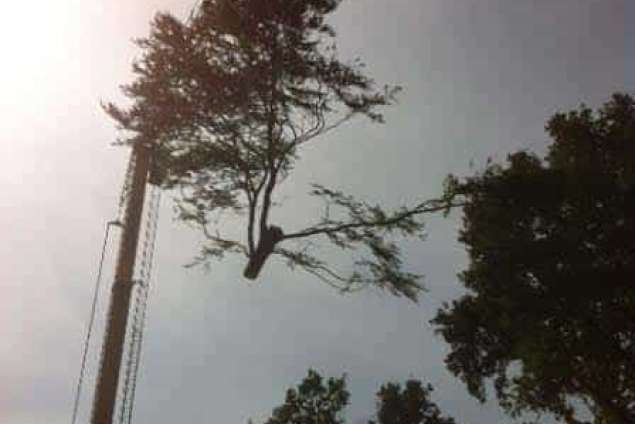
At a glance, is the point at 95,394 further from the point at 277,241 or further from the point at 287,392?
the point at 287,392

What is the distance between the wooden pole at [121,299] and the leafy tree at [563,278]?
10846mm

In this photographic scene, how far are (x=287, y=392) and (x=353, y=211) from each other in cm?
2942

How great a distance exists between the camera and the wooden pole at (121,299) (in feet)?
69.1

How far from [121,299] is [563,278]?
14.3 m

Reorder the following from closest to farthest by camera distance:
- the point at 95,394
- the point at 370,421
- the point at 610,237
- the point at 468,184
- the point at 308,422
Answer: the point at 468,184 < the point at 95,394 < the point at 610,237 < the point at 308,422 < the point at 370,421

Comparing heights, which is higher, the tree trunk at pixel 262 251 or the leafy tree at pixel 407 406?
the leafy tree at pixel 407 406

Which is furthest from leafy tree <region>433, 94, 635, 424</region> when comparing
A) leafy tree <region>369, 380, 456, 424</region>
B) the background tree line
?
leafy tree <region>369, 380, 456, 424</region>

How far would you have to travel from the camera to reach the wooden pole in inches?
829

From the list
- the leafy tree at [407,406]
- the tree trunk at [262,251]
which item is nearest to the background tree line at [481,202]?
the tree trunk at [262,251]

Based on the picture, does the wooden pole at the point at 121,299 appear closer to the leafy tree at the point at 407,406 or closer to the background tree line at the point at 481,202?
the background tree line at the point at 481,202

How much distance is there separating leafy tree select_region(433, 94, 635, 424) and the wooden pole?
10.8 metres

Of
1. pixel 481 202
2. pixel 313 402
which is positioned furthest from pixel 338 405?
pixel 481 202

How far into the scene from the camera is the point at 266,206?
54.7 ft

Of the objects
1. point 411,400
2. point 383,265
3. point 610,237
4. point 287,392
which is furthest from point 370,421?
point 383,265
